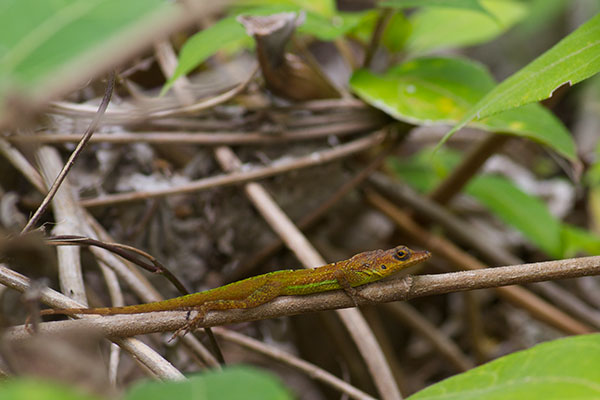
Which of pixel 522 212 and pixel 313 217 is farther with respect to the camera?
pixel 522 212

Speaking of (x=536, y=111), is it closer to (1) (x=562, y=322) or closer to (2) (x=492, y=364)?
(1) (x=562, y=322)

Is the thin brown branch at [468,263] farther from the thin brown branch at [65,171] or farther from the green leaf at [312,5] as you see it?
the thin brown branch at [65,171]

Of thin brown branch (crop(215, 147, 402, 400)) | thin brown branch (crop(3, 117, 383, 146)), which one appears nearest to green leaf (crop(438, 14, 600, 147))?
thin brown branch (crop(215, 147, 402, 400))

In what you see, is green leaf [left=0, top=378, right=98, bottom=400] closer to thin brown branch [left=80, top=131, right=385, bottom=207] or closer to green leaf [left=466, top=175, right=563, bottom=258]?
thin brown branch [left=80, top=131, right=385, bottom=207]

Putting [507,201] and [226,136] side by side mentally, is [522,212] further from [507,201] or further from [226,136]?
[226,136]

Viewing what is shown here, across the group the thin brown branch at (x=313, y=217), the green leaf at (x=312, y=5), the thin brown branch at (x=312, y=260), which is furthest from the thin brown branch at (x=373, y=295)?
the green leaf at (x=312, y=5)

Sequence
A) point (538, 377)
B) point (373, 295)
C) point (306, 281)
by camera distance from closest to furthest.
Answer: point (538, 377)
point (373, 295)
point (306, 281)

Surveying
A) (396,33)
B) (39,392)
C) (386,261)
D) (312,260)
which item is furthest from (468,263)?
(39,392)
